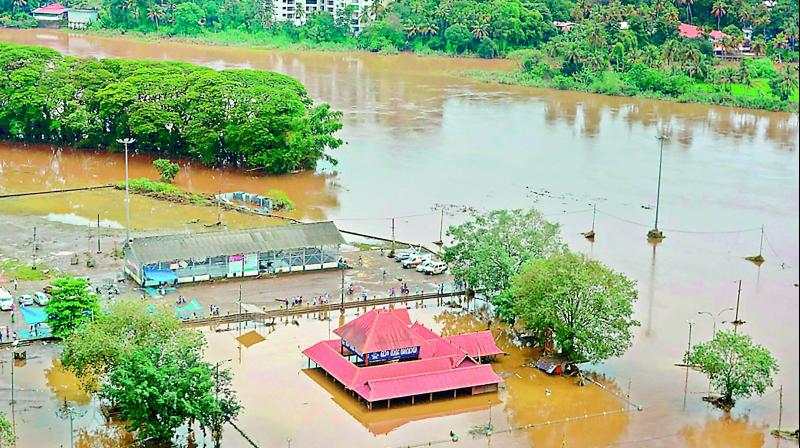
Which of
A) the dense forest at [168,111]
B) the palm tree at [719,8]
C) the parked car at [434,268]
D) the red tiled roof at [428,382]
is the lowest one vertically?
the red tiled roof at [428,382]

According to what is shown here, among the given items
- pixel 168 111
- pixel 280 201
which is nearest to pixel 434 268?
pixel 280 201

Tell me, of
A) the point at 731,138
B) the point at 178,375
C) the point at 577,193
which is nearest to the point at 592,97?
the point at 731,138

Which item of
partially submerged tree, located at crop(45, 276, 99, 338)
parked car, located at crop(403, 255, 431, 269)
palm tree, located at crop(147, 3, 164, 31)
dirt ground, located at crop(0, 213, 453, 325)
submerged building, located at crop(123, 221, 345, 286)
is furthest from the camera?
palm tree, located at crop(147, 3, 164, 31)

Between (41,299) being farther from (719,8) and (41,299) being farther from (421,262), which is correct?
(719,8)

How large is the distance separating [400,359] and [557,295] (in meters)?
3.91

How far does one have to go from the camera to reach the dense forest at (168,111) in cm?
4588

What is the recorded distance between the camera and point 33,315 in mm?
27781

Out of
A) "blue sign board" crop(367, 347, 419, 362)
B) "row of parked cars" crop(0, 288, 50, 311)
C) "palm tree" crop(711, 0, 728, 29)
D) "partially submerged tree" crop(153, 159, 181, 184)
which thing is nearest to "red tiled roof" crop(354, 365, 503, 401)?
"blue sign board" crop(367, 347, 419, 362)

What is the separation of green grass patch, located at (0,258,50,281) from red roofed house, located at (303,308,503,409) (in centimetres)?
958

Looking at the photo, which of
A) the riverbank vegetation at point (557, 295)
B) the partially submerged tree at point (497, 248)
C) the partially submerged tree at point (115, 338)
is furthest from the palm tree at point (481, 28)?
the partially submerged tree at point (115, 338)

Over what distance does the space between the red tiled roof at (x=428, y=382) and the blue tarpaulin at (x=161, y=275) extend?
29.8 ft

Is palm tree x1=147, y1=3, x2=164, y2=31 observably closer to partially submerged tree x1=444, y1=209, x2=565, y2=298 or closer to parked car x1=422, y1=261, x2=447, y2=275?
parked car x1=422, y1=261, x2=447, y2=275

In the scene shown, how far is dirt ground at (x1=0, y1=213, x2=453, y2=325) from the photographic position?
3075 cm

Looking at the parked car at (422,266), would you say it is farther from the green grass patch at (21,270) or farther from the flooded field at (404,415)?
the green grass patch at (21,270)
